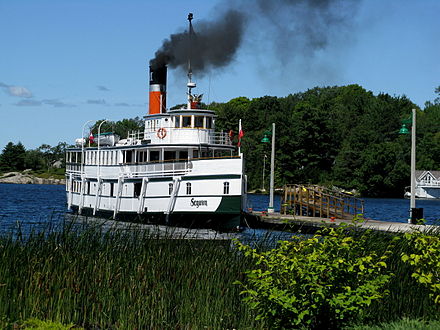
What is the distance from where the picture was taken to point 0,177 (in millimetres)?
168750

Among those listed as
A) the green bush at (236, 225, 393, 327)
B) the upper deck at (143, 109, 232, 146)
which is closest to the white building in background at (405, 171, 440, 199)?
the upper deck at (143, 109, 232, 146)

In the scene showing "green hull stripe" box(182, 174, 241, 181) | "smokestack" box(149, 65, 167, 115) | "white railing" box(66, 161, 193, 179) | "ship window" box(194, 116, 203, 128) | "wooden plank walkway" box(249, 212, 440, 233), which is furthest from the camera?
"smokestack" box(149, 65, 167, 115)

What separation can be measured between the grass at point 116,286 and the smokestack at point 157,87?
99.4ft

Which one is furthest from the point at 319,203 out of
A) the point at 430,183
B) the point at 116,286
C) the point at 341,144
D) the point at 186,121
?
the point at 430,183

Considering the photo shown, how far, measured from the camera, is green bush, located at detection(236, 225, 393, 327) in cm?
1164

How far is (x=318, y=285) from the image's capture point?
1154 cm

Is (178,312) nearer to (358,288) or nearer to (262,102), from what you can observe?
(358,288)

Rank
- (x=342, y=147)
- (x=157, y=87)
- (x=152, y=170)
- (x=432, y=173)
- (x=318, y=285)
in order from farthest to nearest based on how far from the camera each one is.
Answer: (x=432, y=173), (x=342, y=147), (x=157, y=87), (x=152, y=170), (x=318, y=285)

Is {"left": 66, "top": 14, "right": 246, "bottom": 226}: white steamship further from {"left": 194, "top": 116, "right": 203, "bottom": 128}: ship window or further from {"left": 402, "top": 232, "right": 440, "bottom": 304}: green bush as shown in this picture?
{"left": 402, "top": 232, "right": 440, "bottom": 304}: green bush

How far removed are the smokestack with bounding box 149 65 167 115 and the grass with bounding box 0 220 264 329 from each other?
30294 millimetres

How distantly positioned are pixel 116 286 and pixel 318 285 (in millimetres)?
4851

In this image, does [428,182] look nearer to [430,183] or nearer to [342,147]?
[430,183]

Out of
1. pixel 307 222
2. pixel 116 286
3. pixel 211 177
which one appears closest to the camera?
pixel 116 286

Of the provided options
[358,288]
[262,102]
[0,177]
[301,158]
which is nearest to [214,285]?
[358,288]
